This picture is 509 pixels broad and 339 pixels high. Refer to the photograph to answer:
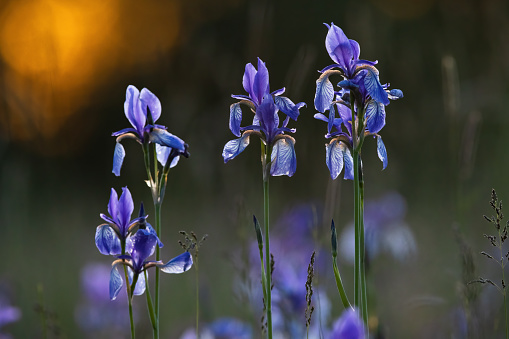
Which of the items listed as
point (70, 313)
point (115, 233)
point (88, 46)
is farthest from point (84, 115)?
point (115, 233)

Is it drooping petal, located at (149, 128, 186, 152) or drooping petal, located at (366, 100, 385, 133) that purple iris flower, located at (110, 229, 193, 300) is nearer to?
drooping petal, located at (149, 128, 186, 152)

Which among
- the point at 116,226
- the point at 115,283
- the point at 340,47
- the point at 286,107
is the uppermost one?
the point at 340,47

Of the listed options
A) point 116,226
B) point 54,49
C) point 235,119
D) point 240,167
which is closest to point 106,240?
point 116,226

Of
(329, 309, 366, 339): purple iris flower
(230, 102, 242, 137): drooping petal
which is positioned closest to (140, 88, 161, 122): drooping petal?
(230, 102, 242, 137): drooping petal

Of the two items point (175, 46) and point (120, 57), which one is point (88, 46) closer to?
point (175, 46)

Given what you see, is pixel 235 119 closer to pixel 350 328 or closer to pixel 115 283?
pixel 115 283
